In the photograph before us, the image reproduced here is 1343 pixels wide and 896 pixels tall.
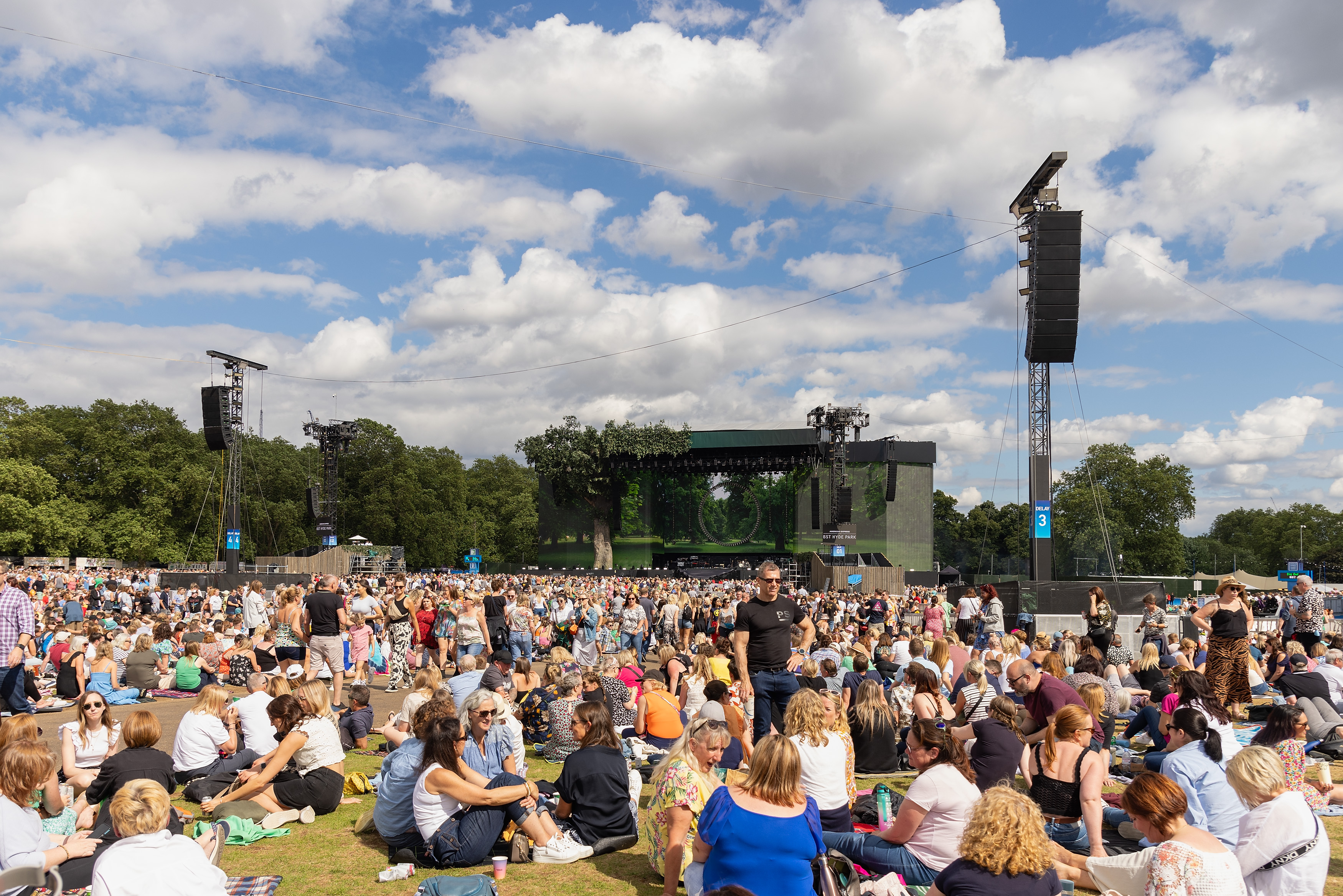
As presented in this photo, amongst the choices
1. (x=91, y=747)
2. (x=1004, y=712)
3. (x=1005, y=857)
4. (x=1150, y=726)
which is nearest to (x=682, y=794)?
(x=1005, y=857)

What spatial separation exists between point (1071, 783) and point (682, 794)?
A: 2.30 meters

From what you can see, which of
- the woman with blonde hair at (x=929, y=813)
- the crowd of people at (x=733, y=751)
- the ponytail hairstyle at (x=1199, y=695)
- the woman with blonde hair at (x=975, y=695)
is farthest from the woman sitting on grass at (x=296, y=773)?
the ponytail hairstyle at (x=1199, y=695)

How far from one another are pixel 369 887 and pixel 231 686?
28.8 ft

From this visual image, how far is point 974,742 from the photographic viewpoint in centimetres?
523

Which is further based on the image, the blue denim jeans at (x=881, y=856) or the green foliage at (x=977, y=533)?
the green foliage at (x=977, y=533)

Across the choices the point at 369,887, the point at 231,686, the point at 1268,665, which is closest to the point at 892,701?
the point at 369,887

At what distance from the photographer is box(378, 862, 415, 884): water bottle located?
4703 mm

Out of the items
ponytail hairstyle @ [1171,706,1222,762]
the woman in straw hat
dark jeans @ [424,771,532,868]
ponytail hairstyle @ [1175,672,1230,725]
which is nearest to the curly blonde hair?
ponytail hairstyle @ [1171,706,1222,762]

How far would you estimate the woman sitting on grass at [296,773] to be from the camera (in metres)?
5.71

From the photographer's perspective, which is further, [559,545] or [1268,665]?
[559,545]

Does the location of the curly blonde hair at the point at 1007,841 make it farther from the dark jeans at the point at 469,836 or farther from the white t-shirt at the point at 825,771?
the dark jeans at the point at 469,836

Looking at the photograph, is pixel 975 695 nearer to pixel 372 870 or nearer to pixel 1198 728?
pixel 1198 728

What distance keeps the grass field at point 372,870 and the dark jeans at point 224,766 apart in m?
0.94

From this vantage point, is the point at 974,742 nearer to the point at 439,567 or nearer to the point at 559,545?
the point at 559,545
